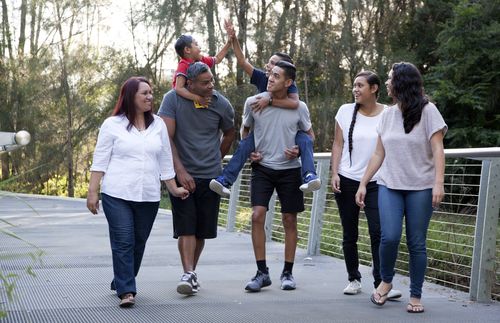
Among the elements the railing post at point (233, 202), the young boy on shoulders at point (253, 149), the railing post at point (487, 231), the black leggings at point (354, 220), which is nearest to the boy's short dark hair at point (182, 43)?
the young boy on shoulders at point (253, 149)

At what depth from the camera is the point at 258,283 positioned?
15.9ft

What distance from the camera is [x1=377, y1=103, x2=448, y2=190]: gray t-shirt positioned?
4.17 metres

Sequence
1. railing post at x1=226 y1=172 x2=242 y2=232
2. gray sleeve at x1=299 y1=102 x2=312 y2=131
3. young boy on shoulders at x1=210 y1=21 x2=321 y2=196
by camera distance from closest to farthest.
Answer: young boy on shoulders at x1=210 y1=21 x2=321 y2=196
gray sleeve at x1=299 y1=102 x2=312 y2=131
railing post at x1=226 y1=172 x2=242 y2=232

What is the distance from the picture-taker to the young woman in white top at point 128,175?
4.33m

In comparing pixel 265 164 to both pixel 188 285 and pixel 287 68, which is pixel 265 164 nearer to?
pixel 287 68

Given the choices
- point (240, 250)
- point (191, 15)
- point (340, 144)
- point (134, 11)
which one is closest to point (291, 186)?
point (340, 144)

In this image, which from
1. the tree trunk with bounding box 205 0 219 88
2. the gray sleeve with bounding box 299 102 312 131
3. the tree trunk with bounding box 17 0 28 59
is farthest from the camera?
the tree trunk with bounding box 17 0 28 59

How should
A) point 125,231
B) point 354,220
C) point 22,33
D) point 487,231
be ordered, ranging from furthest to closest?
point 22,33 < point 354,220 < point 487,231 < point 125,231

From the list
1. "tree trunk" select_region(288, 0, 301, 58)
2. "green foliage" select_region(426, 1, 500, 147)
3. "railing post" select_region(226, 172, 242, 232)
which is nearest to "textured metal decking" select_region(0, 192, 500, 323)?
"railing post" select_region(226, 172, 242, 232)

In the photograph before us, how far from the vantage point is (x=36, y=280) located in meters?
5.11

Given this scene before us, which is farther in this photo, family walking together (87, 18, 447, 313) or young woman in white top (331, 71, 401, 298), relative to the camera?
young woman in white top (331, 71, 401, 298)

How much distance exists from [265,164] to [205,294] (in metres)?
0.94

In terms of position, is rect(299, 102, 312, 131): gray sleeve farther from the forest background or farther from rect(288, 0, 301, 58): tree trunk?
rect(288, 0, 301, 58): tree trunk

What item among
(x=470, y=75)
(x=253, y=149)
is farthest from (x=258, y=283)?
(x=470, y=75)
